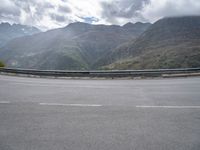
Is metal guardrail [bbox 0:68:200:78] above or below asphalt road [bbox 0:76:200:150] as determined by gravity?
above

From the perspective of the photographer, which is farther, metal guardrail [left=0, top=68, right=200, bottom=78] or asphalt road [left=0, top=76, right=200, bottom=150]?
metal guardrail [left=0, top=68, right=200, bottom=78]

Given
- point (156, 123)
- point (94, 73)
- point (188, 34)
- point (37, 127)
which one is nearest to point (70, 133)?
point (37, 127)

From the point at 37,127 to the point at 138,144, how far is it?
8.26ft

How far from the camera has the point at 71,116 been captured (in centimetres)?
566

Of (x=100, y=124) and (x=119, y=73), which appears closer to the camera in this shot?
(x=100, y=124)

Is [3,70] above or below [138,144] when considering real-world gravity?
above

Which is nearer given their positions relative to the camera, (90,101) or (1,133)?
(1,133)

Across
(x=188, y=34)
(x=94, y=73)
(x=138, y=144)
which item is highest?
(x=188, y=34)

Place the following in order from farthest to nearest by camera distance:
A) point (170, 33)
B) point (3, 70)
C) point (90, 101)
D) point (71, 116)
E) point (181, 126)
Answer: point (170, 33)
point (3, 70)
point (90, 101)
point (71, 116)
point (181, 126)

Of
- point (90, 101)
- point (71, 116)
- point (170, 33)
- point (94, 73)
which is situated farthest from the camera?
point (170, 33)

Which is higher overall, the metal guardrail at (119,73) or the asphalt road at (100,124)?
the metal guardrail at (119,73)

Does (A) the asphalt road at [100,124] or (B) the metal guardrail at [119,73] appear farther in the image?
(B) the metal guardrail at [119,73]

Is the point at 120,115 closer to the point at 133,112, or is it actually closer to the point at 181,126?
the point at 133,112

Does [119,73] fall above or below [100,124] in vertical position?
above
